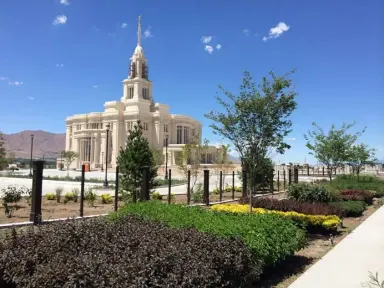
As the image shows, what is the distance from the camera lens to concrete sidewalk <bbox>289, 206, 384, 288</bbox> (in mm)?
5992

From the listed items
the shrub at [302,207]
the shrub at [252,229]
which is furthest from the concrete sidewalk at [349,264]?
the shrub at [302,207]

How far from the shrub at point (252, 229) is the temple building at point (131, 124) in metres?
68.9

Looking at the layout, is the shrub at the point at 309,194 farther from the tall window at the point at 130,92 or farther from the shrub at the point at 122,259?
the tall window at the point at 130,92

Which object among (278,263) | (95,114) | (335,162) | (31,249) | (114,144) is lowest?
(278,263)

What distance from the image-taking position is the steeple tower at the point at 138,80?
90.3 m

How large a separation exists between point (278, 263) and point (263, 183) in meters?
18.2

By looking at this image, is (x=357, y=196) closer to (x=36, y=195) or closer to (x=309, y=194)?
(x=309, y=194)

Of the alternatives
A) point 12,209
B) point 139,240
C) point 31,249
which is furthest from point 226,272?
point 12,209

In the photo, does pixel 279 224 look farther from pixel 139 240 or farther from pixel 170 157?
pixel 170 157

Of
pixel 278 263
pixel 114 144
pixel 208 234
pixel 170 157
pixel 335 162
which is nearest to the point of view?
pixel 208 234

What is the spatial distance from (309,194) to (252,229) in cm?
945

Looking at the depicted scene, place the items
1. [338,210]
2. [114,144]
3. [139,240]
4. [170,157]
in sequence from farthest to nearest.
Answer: [114,144] → [170,157] → [338,210] → [139,240]

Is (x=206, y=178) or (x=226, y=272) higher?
(x=206, y=178)

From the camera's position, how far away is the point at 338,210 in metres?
12.5
